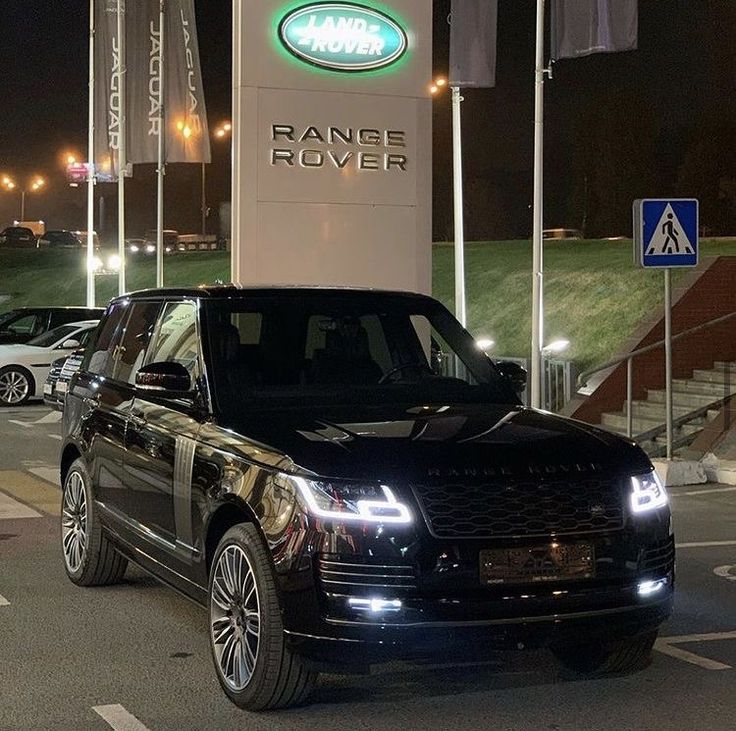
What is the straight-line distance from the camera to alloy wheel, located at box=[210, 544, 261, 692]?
5492 millimetres

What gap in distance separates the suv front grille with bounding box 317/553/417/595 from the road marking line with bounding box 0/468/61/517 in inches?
247

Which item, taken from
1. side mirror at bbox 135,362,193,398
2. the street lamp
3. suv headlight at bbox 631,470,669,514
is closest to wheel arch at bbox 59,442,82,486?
side mirror at bbox 135,362,193,398

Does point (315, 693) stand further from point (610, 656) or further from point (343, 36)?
point (343, 36)

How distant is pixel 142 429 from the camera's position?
6.87 metres

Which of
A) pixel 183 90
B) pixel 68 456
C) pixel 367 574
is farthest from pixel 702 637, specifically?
pixel 183 90

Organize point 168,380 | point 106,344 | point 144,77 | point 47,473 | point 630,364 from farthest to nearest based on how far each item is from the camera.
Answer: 1. point 144,77
2. point 630,364
3. point 47,473
4. point 106,344
5. point 168,380

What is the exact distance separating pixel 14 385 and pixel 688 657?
16850 millimetres

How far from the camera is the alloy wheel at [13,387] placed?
2155 cm

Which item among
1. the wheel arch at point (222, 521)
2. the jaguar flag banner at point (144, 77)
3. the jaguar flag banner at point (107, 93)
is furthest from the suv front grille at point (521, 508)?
the jaguar flag banner at point (107, 93)

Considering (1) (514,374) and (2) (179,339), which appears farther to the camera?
(1) (514,374)

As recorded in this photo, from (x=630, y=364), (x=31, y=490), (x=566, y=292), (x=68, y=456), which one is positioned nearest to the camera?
(x=68, y=456)

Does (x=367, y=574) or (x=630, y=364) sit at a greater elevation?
(x=630, y=364)

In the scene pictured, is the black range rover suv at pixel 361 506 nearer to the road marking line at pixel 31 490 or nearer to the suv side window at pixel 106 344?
the suv side window at pixel 106 344

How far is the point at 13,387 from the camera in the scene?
2158cm
